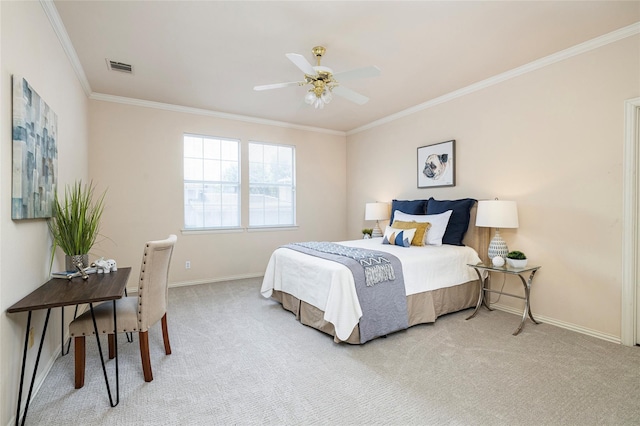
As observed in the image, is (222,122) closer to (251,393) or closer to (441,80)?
(441,80)

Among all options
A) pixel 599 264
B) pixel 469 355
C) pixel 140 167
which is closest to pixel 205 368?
pixel 469 355

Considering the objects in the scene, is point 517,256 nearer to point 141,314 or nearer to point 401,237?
point 401,237

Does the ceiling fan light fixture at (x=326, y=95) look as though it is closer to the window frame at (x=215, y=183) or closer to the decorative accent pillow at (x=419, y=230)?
the decorative accent pillow at (x=419, y=230)

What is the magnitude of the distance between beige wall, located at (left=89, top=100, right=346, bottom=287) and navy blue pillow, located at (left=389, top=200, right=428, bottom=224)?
1830 mm

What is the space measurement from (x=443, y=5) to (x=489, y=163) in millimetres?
2028

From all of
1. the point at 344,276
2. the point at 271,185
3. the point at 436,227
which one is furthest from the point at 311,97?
the point at 271,185

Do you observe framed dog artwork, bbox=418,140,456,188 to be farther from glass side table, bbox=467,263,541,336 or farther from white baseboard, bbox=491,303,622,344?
white baseboard, bbox=491,303,622,344

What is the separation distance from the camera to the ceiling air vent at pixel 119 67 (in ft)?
10.6

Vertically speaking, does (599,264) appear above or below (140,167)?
Result: below

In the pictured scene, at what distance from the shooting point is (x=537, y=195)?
3.28 m

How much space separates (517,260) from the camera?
303 centimetres

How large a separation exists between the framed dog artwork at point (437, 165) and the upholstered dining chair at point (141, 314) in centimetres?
346

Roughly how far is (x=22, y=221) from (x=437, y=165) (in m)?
4.26

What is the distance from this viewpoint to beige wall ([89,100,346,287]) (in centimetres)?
419
